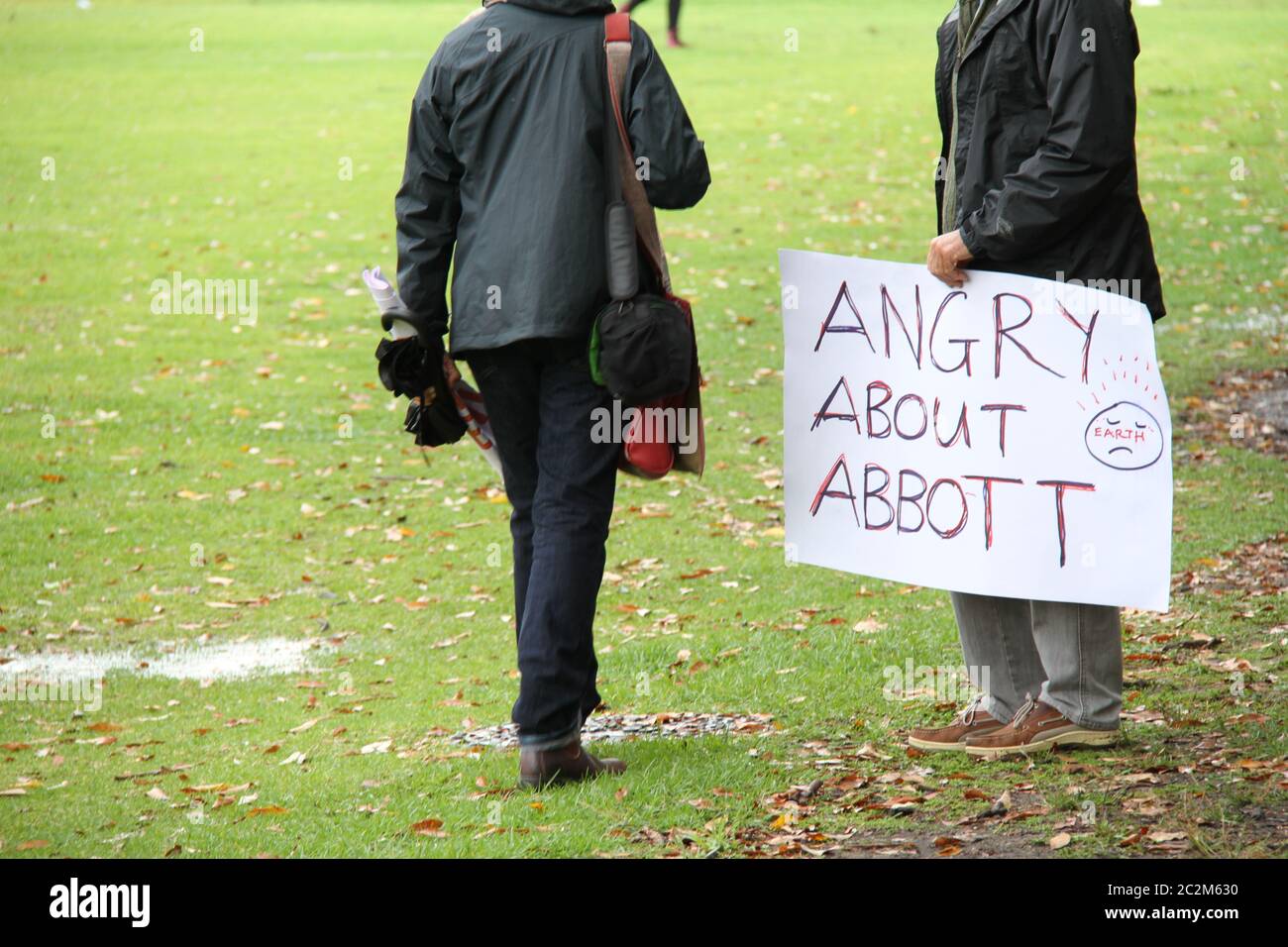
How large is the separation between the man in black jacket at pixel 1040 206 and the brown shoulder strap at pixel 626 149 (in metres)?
0.86

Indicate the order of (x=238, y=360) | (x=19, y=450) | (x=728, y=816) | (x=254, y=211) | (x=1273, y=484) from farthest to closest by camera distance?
(x=254, y=211)
(x=238, y=360)
(x=19, y=450)
(x=1273, y=484)
(x=728, y=816)

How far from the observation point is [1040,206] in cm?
436

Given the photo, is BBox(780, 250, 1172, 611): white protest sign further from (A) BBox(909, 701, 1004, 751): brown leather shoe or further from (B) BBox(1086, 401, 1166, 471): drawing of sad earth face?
(A) BBox(909, 701, 1004, 751): brown leather shoe

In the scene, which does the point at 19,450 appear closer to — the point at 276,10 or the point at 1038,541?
the point at 1038,541

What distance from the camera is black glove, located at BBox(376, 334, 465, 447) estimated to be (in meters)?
4.89

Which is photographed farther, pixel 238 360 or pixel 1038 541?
pixel 238 360

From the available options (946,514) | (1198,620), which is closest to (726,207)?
(1198,620)

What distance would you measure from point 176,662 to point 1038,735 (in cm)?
421

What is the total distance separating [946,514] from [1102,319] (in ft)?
2.53

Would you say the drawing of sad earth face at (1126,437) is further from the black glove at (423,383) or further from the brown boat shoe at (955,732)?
the black glove at (423,383)

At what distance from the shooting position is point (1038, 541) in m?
4.64

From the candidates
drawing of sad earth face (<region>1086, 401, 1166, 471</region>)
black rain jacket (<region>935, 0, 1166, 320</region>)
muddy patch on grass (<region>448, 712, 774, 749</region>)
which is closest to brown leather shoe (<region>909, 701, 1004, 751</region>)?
muddy patch on grass (<region>448, 712, 774, 749</region>)

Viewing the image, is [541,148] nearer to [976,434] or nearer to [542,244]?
[542,244]

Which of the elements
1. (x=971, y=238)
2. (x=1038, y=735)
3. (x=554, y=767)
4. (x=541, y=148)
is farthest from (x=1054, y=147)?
(x=554, y=767)
